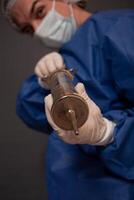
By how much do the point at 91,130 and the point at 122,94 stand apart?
234 mm

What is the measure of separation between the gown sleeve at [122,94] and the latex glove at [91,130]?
27 millimetres

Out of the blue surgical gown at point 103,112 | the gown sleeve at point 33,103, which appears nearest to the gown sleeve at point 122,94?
the blue surgical gown at point 103,112

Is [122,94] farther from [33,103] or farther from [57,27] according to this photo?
[57,27]

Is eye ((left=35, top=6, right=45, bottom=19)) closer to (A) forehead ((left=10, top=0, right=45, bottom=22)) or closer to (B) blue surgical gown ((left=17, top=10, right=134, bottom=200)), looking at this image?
(A) forehead ((left=10, top=0, right=45, bottom=22))

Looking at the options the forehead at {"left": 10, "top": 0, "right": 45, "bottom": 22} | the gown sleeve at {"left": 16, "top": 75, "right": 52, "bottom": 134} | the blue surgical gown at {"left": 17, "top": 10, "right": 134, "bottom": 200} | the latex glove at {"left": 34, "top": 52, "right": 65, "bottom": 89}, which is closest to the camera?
the blue surgical gown at {"left": 17, "top": 10, "right": 134, "bottom": 200}

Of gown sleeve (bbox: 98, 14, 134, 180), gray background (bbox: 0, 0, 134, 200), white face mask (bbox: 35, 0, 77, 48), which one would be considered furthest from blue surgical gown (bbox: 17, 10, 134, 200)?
gray background (bbox: 0, 0, 134, 200)

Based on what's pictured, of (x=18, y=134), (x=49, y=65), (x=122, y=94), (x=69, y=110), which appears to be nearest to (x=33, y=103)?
(x=49, y=65)

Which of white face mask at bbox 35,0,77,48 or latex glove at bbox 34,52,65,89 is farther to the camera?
white face mask at bbox 35,0,77,48

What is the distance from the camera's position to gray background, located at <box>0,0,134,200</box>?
1.74 meters

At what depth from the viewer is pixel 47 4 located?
113 cm

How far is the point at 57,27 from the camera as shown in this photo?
1127mm

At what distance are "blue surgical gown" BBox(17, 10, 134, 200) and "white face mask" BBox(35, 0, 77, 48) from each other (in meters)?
0.18

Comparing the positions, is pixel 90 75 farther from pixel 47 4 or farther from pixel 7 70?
pixel 7 70

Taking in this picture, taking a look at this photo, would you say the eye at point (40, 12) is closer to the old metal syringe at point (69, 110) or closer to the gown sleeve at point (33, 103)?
the gown sleeve at point (33, 103)
